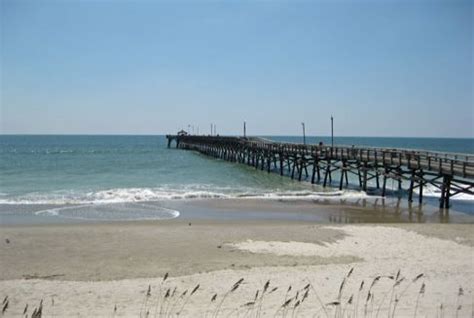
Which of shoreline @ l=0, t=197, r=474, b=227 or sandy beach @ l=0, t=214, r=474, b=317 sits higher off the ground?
sandy beach @ l=0, t=214, r=474, b=317

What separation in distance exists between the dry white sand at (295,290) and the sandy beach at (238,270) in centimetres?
2

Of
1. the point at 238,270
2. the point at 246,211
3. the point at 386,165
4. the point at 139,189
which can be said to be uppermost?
the point at 386,165

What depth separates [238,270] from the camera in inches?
411

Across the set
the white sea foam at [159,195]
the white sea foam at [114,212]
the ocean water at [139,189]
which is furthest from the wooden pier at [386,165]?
the white sea foam at [114,212]

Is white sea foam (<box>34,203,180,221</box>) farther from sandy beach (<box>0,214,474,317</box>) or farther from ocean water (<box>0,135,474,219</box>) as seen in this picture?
sandy beach (<box>0,214,474,317</box>)

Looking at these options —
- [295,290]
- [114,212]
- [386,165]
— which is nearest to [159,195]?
[114,212]

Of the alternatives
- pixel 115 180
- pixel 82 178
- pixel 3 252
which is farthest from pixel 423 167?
pixel 82 178

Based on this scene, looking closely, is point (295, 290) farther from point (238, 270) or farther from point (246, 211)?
point (246, 211)

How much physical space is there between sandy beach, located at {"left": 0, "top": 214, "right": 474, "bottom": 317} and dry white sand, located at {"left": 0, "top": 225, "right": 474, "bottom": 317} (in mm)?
21

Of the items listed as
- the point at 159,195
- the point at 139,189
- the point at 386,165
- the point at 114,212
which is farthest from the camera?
the point at 139,189

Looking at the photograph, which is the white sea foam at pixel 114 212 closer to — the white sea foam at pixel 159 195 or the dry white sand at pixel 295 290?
the white sea foam at pixel 159 195

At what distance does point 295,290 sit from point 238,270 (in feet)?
5.82

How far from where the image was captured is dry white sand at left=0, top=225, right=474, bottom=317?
7707 millimetres

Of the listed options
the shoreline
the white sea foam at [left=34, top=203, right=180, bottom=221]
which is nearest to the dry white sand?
the shoreline
